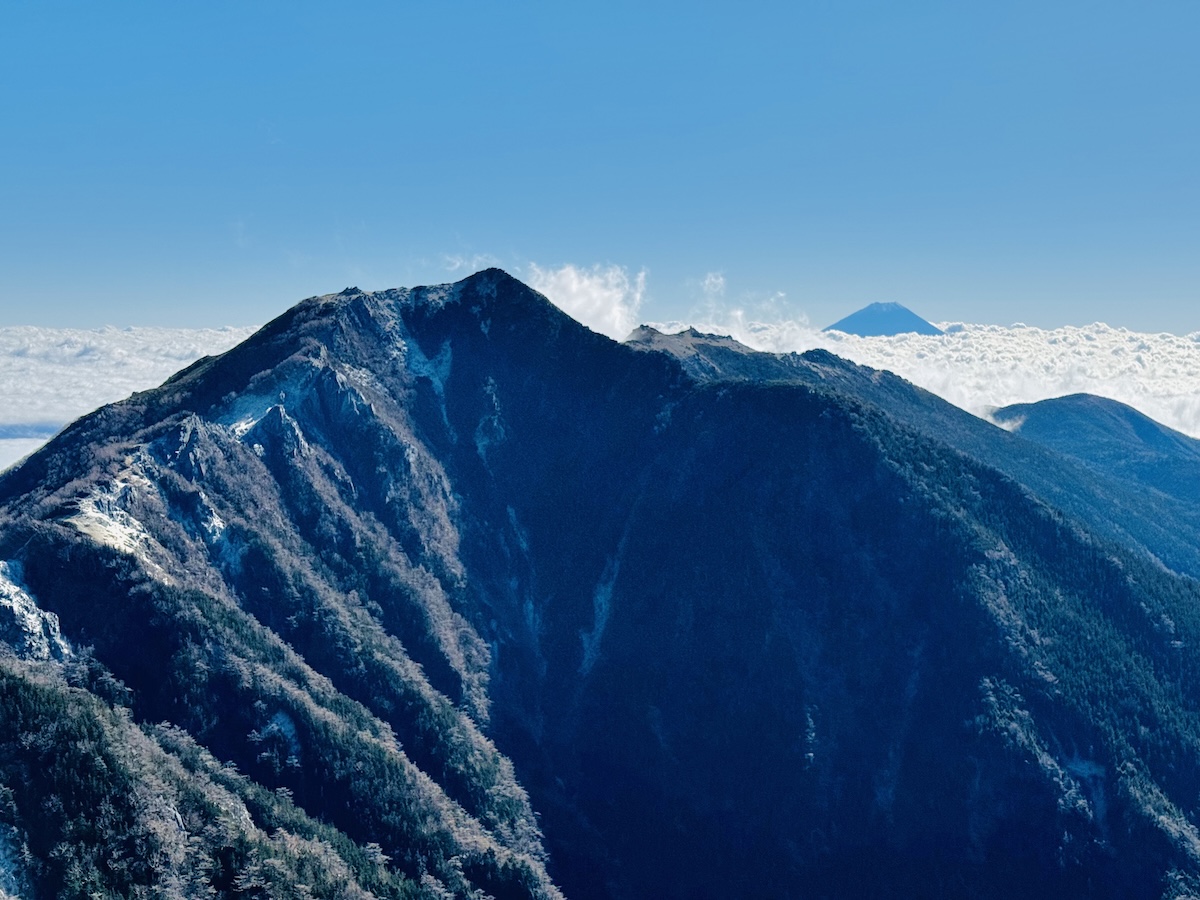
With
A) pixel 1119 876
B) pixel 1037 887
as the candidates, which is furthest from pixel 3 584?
pixel 1119 876

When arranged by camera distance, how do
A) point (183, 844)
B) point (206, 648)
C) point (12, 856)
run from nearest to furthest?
point (12, 856), point (183, 844), point (206, 648)

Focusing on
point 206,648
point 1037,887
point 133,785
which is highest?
point 206,648

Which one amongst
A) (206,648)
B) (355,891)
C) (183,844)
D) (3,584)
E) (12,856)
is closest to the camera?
(12,856)

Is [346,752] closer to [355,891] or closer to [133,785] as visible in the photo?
[355,891]

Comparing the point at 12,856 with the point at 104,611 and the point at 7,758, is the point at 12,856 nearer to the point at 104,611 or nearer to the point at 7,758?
the point at 7,758

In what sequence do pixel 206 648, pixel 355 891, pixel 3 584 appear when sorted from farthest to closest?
pixel 206 648
pixel 3 584
pixel 355 891

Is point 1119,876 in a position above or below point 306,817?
above

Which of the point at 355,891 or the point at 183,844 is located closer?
the point at 183,844

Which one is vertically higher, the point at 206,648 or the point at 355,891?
the point at 206,648

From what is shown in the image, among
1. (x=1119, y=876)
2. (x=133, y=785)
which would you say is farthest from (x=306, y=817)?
(x=1119, y=876)
